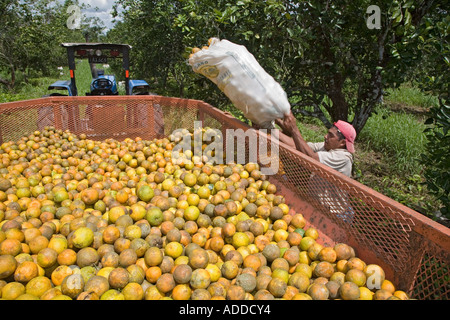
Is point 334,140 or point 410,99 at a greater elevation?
point 334,140

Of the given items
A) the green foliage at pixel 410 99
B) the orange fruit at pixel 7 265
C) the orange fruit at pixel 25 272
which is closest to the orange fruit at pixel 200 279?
the orange fruit at pixel 25 272

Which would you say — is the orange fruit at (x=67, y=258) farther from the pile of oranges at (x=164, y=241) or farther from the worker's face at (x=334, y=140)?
the worker's face at (x=334, y=140)

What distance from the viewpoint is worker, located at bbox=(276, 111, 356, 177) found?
11.6 feet

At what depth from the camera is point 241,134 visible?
3824mm

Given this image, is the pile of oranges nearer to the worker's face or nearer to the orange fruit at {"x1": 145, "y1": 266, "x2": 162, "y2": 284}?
the orange fruit at {"x1": 145, "y1": 266, "x2": 162, "y2": 284}

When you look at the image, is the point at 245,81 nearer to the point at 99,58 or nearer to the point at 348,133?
the point at 348,133

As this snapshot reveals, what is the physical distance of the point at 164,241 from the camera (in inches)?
108

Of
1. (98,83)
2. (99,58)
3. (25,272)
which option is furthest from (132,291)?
(98,83)

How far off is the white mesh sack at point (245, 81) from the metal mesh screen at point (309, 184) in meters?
0.29

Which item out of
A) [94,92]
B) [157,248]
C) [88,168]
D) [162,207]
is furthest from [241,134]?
[94,92]

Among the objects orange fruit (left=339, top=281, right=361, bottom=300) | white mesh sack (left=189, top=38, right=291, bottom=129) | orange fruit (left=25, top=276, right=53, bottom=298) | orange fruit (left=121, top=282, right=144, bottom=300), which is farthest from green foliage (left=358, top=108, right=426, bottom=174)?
orange fruit (left=25, top=276, right=53, bottom=298)

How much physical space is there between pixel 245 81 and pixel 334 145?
141 centimetres

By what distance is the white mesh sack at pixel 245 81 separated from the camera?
3.29m

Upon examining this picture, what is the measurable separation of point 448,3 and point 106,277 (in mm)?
4860
